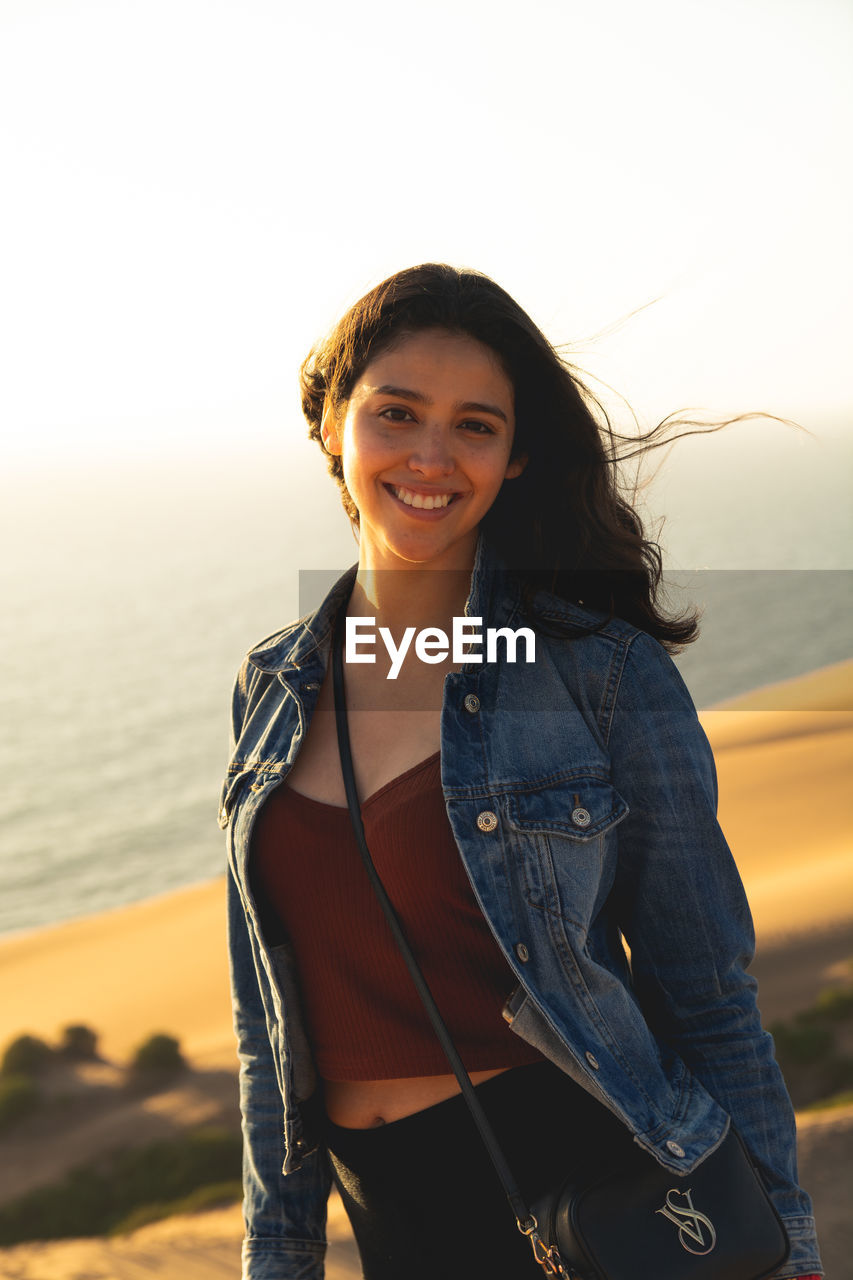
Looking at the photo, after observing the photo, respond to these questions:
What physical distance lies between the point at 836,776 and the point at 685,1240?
55.6 feet

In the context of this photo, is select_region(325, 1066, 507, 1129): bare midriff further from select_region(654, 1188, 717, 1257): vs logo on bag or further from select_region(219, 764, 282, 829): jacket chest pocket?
select_region(219, 764, 282, 829): jacket chest pocket

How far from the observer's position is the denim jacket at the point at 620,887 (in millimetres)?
1832

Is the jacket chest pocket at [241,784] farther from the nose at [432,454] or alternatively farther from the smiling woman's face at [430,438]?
the nose at [432,454]

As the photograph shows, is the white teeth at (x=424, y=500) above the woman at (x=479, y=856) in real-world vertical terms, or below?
above

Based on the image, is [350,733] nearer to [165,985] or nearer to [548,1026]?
[548,1026]

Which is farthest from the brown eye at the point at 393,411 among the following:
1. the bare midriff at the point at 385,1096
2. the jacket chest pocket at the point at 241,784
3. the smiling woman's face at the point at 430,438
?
the bare midriff at the point at 385,1096

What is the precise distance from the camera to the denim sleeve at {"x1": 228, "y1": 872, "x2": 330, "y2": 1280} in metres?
2.24

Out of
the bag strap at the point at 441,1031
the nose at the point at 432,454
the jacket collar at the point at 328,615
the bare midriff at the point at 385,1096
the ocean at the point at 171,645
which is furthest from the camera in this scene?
the ocean at the point at 171,645

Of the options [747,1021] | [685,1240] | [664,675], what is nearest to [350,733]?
[664,675]

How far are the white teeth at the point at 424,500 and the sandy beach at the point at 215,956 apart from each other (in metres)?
3.83

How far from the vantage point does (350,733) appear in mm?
2230

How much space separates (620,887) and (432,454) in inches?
35.5

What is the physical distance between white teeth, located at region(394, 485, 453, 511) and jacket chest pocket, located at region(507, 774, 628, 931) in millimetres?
615

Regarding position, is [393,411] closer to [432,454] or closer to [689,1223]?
[432,454]
